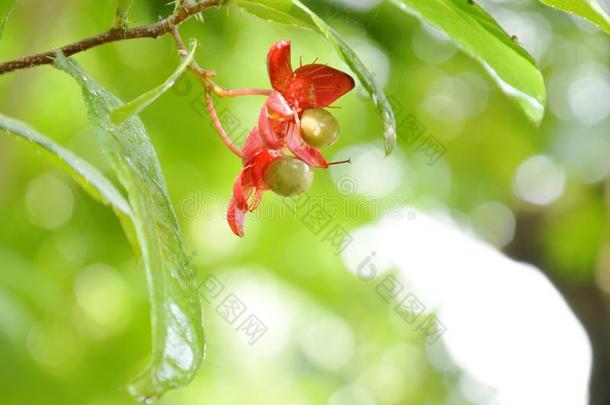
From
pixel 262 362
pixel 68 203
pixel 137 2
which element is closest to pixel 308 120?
pixel 137 2

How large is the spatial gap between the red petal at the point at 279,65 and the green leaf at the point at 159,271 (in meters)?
0.18

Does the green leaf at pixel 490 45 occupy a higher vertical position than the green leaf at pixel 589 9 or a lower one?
lower

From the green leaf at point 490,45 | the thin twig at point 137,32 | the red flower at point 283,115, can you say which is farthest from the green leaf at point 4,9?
the green leaf at point 490,45

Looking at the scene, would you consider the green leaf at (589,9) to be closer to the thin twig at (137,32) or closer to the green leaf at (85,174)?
the thin twig at (137,32)

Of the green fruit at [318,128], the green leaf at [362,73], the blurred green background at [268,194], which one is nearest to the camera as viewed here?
the green leaf at [362,73]

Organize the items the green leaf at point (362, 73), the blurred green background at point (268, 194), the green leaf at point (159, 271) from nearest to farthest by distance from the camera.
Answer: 1. the green leaf at point (159, 271)
2. the green leaf at point (362, 73)
3. the blurred green background at point (268, 194)

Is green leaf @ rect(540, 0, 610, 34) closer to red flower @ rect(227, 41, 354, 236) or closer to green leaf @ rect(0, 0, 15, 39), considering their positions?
red flower @ rect(227, 41, 354, 236)

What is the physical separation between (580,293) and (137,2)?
150 cm

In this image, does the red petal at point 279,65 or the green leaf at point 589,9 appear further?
the red petal at point 279,65

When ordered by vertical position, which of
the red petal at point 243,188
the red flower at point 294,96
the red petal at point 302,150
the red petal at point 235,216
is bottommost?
the red petal at point 235,216

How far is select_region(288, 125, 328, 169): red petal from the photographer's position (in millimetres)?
905

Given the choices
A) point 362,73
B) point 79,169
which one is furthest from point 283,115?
point 79,169

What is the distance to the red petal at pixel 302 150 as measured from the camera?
905 millimetres

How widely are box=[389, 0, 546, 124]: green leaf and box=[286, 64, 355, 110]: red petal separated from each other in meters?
0.09
